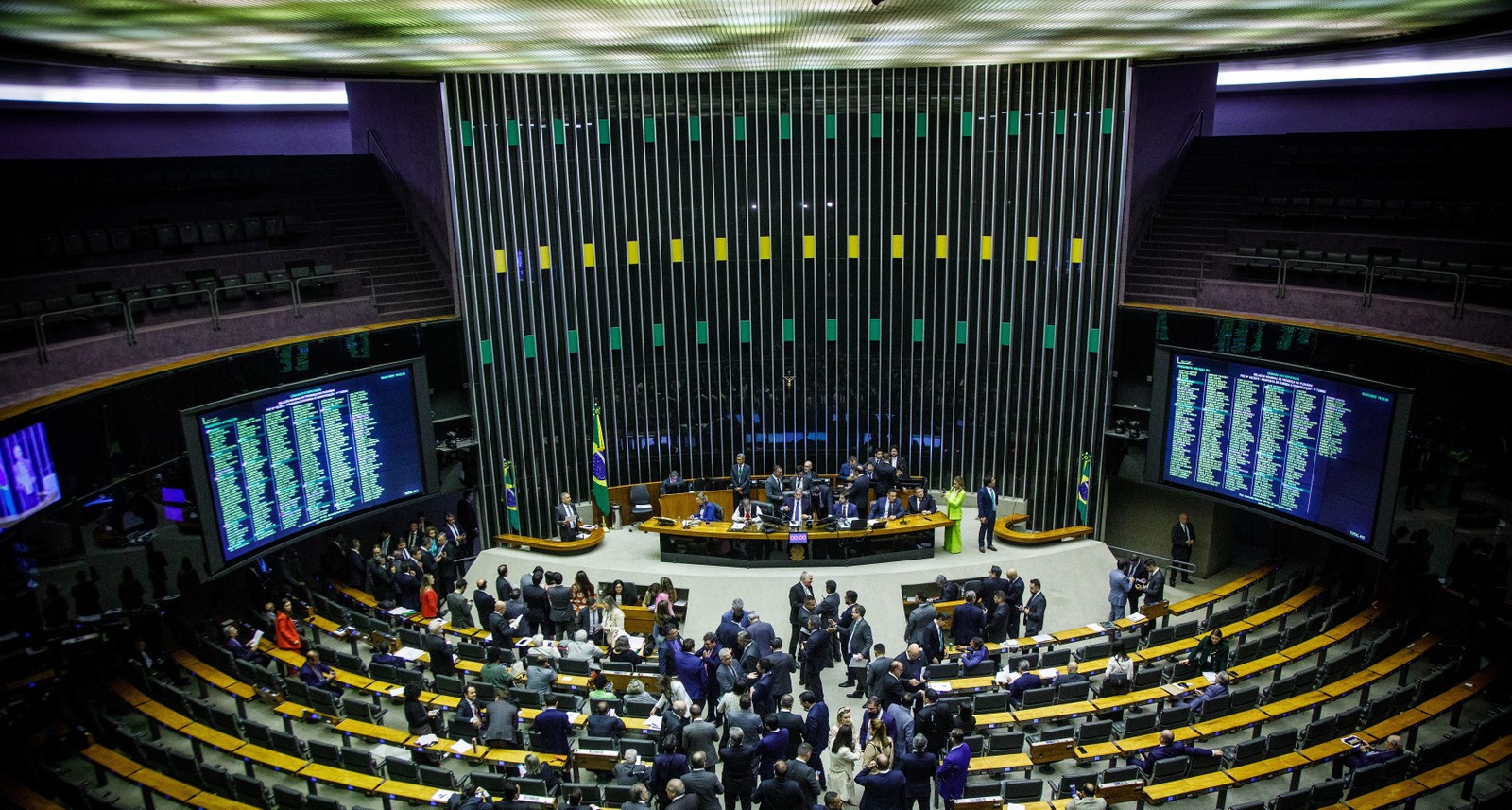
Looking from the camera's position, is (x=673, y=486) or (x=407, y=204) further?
(x=407, y=204)

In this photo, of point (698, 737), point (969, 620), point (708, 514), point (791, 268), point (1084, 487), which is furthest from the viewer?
point (791, 268)

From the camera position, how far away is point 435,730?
1071 cm

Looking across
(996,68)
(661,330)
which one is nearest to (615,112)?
(661,330)

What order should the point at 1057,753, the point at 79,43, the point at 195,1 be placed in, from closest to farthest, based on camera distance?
the point at 195,1, the point at 79,43, the point at 1057,753

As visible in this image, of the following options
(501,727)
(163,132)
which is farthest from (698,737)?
(163,132)

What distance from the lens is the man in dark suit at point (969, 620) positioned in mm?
12781

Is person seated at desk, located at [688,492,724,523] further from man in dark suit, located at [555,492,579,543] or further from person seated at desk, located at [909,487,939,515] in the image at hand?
person seated at desk, located at [909,487,939,515]

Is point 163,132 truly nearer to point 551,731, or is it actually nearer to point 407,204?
point 407,204

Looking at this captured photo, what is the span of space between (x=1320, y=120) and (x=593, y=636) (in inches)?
683

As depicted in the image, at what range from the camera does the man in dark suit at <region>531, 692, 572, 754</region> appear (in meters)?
10.3

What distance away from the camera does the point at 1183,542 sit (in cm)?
1563

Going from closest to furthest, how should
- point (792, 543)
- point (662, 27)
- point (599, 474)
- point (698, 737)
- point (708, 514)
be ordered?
point (698, 737), point (662, 27), point (792, 543), point (708, 514), point (599, 474)

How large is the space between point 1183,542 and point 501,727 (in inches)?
419

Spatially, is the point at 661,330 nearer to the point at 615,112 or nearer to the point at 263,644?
the point at 615,112
